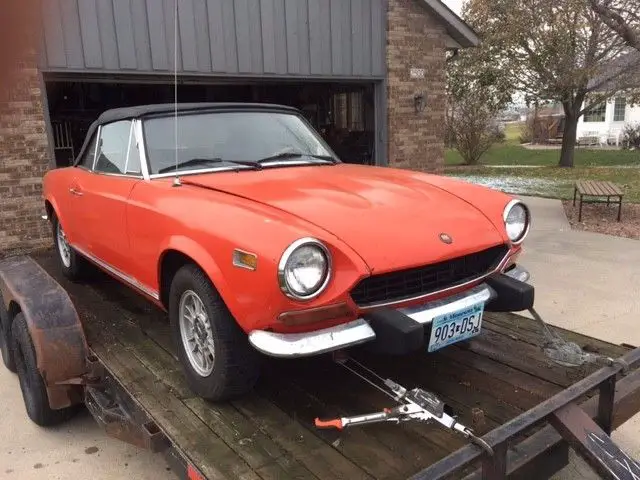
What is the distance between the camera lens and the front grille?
2.42 metres

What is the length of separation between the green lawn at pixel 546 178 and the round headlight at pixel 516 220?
10.1 meters

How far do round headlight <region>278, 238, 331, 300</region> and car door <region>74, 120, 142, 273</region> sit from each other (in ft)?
4.63

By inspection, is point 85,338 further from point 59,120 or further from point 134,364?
point 59,120

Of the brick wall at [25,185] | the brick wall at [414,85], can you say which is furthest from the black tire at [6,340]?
the brick wall at [414,85]

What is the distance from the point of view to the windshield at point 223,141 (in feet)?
11.1

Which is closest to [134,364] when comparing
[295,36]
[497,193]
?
[497,193]

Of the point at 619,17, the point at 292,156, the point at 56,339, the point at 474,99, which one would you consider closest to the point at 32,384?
the point at 56,339

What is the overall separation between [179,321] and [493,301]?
5.09 feet

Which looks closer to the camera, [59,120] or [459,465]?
[459,465]

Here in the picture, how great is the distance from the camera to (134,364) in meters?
2.96

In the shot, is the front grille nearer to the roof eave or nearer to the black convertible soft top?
the black convertible soft top

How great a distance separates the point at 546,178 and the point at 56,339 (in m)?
16.3

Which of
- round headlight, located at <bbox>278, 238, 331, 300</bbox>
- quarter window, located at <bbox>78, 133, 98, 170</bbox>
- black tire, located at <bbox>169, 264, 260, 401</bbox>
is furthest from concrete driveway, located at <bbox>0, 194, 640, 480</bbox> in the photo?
quarter window, located at <bbox>78, 133, 98, 170</bbox>

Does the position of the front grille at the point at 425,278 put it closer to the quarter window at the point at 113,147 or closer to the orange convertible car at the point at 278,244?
the orange convertible car at the point at 278,244
